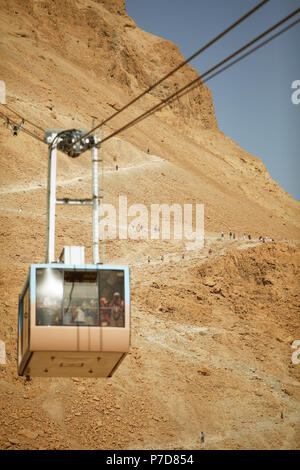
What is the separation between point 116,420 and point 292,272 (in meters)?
21.3

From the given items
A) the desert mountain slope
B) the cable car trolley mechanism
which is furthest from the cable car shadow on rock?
the desert mountain slope

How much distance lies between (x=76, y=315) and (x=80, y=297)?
0.49 metres

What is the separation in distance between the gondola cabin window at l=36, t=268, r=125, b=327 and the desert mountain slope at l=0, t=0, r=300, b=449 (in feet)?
41.1

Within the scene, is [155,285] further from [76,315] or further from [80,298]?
[76,315]

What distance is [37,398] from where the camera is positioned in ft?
110

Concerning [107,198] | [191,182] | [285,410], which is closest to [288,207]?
[191,182]

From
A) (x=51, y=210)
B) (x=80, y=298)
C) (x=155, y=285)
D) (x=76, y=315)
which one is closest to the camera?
(x=76, y=315)

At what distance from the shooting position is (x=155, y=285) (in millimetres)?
49094

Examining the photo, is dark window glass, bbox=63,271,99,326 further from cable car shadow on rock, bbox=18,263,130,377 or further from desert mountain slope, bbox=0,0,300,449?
desert mountain slope, bbox=0,0,300,449

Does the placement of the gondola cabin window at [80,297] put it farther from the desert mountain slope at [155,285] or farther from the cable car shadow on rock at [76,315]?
the desert mountain slope at [155,285]

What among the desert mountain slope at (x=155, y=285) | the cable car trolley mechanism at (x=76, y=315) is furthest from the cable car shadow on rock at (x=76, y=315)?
the desert mountain slope at (x=155, y=285)

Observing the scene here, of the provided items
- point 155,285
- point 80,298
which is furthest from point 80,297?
point 155,285

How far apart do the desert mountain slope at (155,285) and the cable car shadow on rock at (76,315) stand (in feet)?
39.5

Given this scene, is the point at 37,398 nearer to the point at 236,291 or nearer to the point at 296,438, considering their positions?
the point at 296,438
